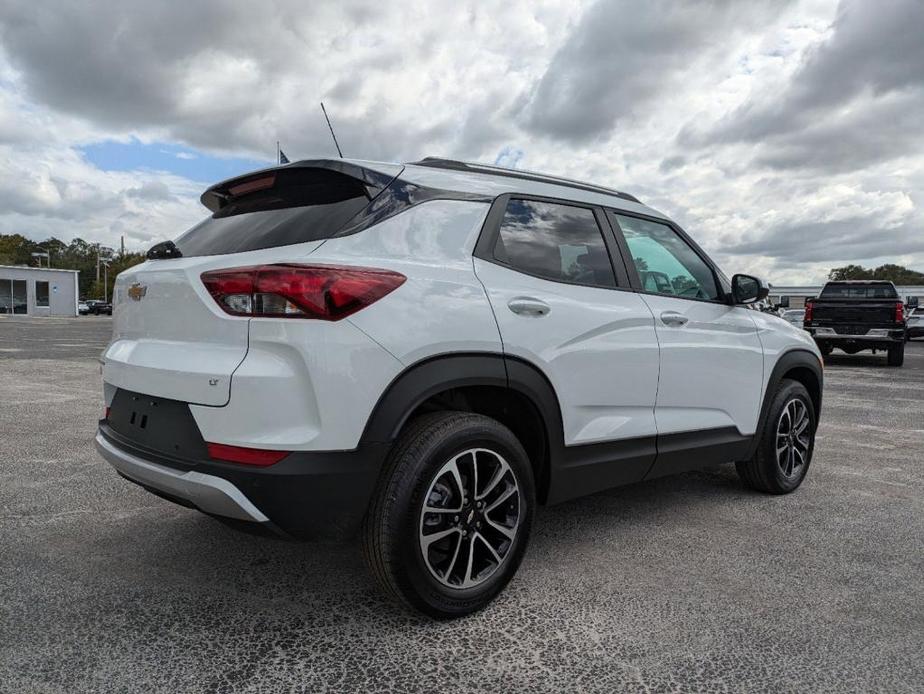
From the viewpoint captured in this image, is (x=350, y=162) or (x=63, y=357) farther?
(x=63, y=357)

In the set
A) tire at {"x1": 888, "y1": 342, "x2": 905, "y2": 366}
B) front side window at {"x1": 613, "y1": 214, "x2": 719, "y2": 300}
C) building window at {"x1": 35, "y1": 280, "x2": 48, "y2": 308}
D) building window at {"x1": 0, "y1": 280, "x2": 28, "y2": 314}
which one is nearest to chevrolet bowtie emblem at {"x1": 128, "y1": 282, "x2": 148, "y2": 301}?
front side window at {"x1": 613, "y1": 214, "x2": 719, "y2": 300}

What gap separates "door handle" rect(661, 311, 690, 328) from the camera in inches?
131

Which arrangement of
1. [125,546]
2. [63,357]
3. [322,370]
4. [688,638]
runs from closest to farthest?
[322,370]
[688,638]
[125,546]
[63,357]

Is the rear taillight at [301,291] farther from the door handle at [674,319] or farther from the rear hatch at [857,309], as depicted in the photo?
the rear hatch at [857,309]

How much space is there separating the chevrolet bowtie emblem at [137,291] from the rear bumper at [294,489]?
74 cm

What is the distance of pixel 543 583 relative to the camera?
9.35 ft

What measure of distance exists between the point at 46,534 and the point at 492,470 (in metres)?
2.35

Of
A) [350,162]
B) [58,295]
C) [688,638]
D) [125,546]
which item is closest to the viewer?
[688,638]

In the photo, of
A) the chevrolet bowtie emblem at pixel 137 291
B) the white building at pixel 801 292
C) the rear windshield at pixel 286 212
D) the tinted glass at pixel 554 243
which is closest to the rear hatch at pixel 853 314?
the tinted glass at pixel 554 243

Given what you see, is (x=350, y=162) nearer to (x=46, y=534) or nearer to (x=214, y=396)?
(x=214, y=396)

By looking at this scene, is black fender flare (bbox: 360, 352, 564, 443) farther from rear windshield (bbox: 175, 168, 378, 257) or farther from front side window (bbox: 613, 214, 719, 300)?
front side window (bbox: 613, 214, 719, 300)

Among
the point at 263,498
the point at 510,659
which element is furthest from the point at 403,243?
the point at 510,659

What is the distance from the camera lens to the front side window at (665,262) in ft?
11.2

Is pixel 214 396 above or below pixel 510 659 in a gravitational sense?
above
